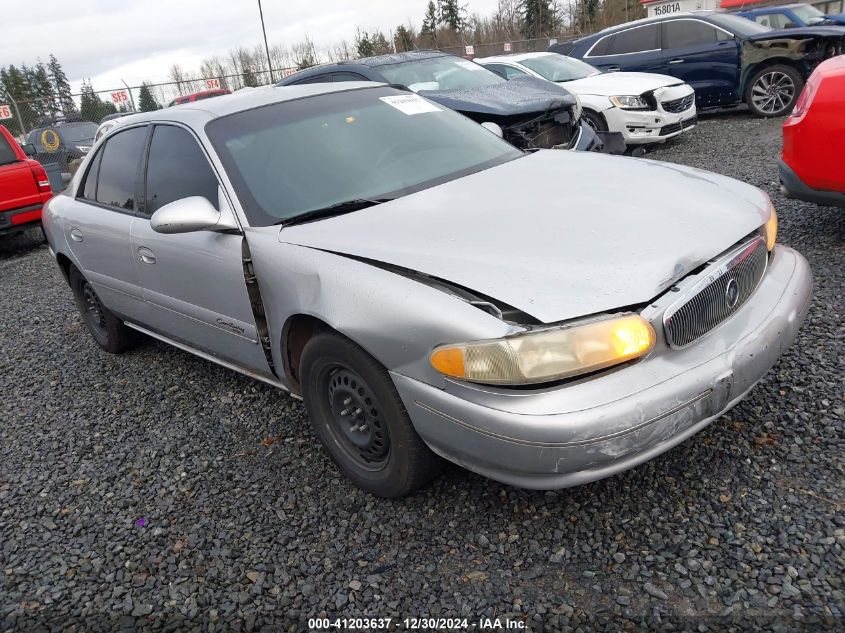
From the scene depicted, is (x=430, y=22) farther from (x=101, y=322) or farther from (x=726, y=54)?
(x=101, y=322)

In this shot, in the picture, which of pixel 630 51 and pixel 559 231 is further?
pixel 630 51

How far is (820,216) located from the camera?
4.92 meters

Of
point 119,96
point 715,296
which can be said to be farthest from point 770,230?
point 119,96

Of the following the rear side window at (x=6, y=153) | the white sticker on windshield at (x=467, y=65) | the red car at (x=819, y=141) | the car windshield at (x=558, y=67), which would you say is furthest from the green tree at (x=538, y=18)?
the red car at (x=819, y=141)

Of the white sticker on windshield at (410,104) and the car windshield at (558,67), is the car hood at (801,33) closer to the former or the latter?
the car windshield at (558,67)

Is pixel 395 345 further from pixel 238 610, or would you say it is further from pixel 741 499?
pixel 741 499

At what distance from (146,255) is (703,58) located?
945cm

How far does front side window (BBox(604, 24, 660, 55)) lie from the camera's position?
10547mm

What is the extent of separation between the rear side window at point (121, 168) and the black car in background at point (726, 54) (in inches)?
352

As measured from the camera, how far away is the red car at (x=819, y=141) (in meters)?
3.85

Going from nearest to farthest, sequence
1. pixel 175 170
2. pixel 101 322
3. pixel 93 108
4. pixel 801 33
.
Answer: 1. pixel 175 170
2. pixel 101 322
3. pixel 801 33
4. pixel 93 108

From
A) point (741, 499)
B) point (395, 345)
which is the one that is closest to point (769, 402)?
point (741, 499)

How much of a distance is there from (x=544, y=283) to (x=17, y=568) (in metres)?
2.28

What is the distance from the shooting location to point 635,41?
10781mm
